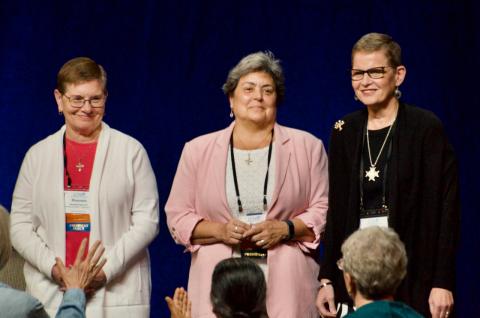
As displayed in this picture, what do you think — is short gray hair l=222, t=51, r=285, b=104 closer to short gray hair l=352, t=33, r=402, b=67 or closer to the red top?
short gray hair l=352, t=33, r=402, b=67

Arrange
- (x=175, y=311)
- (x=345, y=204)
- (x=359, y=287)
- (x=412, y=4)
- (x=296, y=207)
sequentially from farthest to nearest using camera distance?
(x=412, y=4) → (x=296, y=207) → (x=345, y=204) → (x=175, y=311) → (x=359, y=287)

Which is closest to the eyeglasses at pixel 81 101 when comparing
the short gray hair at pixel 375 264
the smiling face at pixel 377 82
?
the smiling face at pixel 377 82

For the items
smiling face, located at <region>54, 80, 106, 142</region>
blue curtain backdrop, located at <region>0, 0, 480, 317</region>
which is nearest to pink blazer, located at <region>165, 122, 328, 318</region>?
smiling face, located at <region>54, 80, 106, 142</region>

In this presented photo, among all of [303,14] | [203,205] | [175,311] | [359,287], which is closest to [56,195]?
[203,205]

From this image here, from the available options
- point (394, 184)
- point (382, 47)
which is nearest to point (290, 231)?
point (394, 184)

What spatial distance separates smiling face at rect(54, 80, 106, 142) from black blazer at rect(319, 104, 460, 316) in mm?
1291

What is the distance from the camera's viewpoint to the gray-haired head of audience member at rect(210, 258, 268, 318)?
352cm

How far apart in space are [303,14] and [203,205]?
86.9 inches

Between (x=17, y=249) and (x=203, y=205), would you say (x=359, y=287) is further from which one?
(x=17, y=249)

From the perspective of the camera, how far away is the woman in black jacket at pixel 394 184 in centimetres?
422

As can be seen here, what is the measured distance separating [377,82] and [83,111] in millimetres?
1420

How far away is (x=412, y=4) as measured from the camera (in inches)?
259

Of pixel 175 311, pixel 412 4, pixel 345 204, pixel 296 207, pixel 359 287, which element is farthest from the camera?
pixel 412 4

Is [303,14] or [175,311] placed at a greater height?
[303,14]
